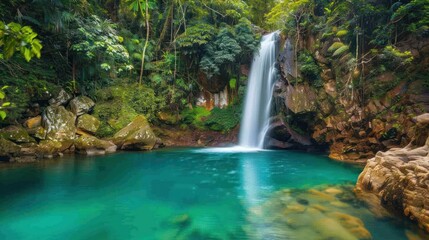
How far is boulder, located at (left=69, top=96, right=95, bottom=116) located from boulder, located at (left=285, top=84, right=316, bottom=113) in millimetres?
10753

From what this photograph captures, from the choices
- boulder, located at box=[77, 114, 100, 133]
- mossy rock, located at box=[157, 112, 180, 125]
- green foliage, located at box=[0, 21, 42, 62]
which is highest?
green foliage, located at box=[0, 21, 42, 62]

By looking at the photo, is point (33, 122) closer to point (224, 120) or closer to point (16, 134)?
point (16, 134)

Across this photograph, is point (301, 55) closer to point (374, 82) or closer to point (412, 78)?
point (374, 82)

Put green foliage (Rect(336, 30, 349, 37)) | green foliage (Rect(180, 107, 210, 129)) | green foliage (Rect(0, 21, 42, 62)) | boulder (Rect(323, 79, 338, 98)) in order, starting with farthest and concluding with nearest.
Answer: green foliage (Rect(180, 107, 210, 129)) → boulder (Rect(323, 79, 338, 98)) → green foliage (Rect(336, 30, 349, 37)) → green foliage (Rect(0, 21, 42, 62))

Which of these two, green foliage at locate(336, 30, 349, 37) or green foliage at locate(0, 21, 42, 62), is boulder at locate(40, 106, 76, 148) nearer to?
green foliage at locate(0, 21, 42, 62)

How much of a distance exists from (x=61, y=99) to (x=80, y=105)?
0.90m

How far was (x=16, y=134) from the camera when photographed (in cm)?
986

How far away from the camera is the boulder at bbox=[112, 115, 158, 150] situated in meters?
13.0

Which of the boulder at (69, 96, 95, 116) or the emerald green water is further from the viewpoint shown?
the boulder at (69, 96, 95, 116)

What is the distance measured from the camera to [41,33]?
38.9 feet

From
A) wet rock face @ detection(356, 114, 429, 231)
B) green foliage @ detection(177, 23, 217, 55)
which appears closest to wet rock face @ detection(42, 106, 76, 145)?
green foliage @ detection(177, 23, 217, 55)

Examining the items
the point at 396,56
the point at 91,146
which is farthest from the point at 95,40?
the point at 396,56

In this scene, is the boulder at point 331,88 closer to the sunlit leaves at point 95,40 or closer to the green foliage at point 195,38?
the green foliage at point 195,38

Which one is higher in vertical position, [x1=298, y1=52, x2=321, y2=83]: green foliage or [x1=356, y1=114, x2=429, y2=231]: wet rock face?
[x1=298, y1=52, x2=321, y2=83]: green foliage
